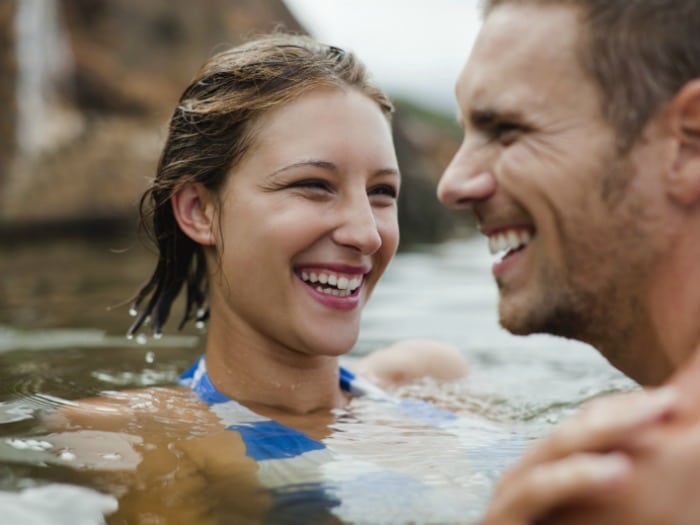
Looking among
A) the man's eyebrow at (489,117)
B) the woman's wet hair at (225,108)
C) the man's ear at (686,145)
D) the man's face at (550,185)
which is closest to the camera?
the man's ear at (686,145)

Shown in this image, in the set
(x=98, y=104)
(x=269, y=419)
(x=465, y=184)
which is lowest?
(x=98, y=104)

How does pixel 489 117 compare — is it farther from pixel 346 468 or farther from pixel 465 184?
pixel 346 468

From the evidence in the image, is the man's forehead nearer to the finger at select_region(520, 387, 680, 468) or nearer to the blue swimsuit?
the finger at select_region(520, 387, 680, 468)

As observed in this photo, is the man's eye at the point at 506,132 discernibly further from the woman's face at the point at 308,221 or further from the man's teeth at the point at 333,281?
the man's teeth at the point at 333,281

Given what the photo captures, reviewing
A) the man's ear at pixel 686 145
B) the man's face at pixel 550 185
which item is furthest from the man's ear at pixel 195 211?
the man's ear at pixel 686 145

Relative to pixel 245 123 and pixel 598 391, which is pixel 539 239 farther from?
pixel 598 391

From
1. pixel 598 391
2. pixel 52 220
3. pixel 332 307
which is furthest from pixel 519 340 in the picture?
pixel 52 220

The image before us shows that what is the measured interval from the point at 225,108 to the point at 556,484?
89.1 inches

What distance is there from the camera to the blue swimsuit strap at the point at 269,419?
9.70ft

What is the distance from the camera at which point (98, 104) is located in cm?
1274

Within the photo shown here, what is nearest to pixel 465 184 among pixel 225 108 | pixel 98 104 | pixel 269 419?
pixel 269 419

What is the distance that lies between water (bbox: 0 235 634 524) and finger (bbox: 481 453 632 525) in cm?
67

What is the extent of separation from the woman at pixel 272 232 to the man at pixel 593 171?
950mm

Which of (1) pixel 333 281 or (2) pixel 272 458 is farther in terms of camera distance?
(1) pixel 333 281
